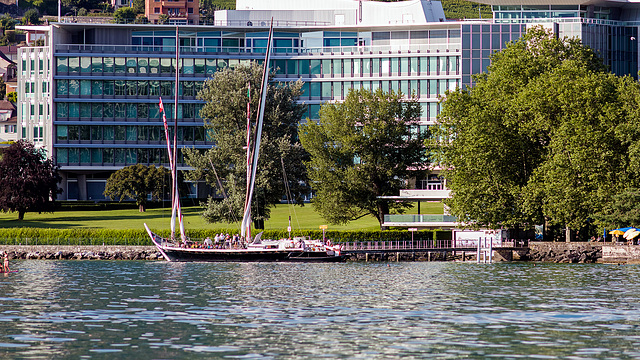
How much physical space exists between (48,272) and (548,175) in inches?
1812

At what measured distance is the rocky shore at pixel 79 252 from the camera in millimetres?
→ 96938

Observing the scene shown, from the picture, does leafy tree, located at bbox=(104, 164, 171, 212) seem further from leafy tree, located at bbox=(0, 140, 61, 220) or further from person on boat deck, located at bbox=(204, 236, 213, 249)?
person on boat deck, located at bbox=(204, 236, 213, 249)

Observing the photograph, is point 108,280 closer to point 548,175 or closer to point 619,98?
point 548,175

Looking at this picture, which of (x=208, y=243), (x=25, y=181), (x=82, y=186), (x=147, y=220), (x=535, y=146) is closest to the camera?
(x=208, y=243)

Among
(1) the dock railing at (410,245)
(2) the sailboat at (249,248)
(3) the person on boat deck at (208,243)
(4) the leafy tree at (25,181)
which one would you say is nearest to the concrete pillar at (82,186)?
(4) the leafy tree at (25,181)

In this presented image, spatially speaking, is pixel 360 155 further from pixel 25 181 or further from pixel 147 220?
pixel 25 181

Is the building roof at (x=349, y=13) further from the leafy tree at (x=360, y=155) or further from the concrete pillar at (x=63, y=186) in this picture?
the leafy tree at (x=360, y=155)

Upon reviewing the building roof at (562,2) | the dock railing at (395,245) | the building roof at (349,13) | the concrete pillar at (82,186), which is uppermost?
the building roof at (349,13)

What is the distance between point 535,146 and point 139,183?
66897 mm

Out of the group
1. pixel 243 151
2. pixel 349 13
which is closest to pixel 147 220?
pixel 243 151

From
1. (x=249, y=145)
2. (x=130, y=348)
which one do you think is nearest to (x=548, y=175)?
(x=249, y=145)

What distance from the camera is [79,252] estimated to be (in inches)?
3868

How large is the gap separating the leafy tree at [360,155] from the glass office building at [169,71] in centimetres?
4571

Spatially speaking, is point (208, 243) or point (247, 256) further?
point (208, 243)
